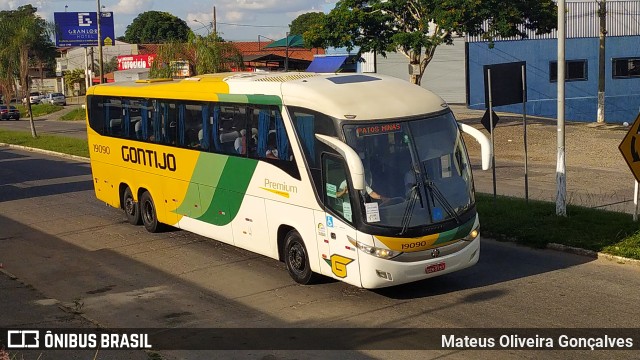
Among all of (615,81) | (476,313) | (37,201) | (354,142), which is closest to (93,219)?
(37,201)

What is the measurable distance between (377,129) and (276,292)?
9.69ft

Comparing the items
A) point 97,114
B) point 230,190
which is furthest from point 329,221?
point 97,114

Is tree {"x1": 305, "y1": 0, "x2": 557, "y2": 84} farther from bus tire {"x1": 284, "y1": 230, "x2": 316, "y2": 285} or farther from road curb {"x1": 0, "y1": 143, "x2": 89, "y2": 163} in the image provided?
bus tire {"x1": 284, "y1": 230, "x2": 316, "y2": 285}

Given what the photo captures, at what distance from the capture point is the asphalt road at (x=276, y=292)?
1053 centimetres

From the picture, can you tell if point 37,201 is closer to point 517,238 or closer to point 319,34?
point 517,238

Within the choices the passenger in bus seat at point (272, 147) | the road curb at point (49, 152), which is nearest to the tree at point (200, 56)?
the road curb at point (49, 152)

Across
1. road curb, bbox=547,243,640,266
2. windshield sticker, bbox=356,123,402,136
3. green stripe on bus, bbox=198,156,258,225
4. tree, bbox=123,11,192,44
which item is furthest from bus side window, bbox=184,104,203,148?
tree, bbox=123,11,192,44

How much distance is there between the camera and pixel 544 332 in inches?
390

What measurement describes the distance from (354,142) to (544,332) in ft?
11.8

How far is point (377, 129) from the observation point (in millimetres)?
11469

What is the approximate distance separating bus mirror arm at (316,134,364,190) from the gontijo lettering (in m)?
5.73

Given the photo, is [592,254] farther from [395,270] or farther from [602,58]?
[602,58]

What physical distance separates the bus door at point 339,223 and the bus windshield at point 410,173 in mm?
370

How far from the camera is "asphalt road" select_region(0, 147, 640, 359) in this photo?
1053 centimetres
